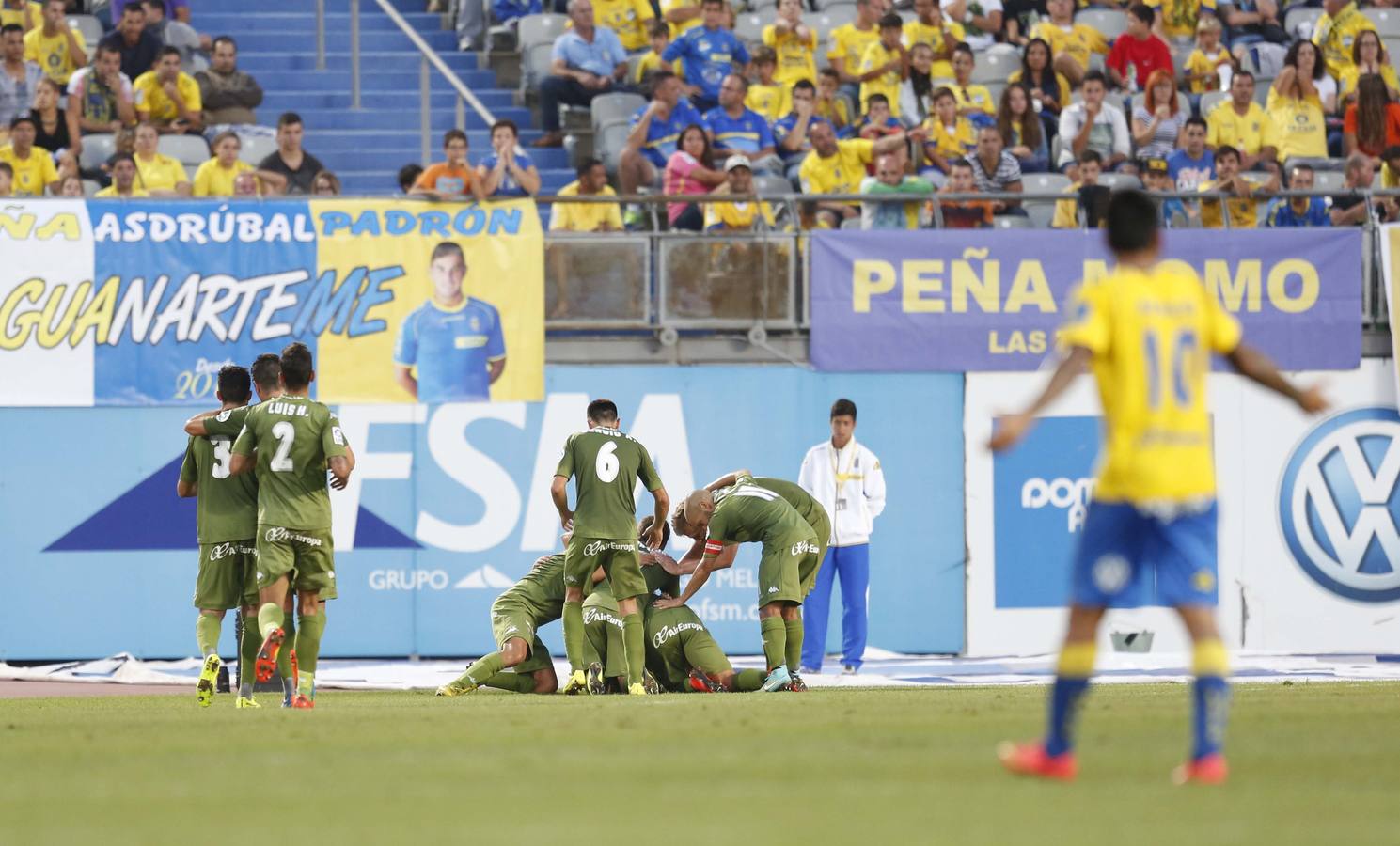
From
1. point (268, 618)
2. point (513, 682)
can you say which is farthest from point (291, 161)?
point (268, 618)

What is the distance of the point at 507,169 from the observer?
1953 centimetres

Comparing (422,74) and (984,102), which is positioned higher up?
(422,74)

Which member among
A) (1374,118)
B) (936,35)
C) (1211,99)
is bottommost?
(1374,118)

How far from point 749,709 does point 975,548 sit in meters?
8.52

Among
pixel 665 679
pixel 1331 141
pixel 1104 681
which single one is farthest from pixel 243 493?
pixel 1331 141

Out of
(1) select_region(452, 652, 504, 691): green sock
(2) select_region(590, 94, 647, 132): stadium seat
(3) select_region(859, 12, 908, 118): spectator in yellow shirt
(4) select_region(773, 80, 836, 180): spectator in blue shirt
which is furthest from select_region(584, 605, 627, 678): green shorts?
(3) select_region(859, 12, 908, 118): spectator in yellow shirt

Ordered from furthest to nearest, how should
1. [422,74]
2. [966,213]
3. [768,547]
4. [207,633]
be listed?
[422,74] < [966,213] < [768,547] < [207,633]

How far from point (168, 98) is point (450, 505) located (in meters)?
5.56

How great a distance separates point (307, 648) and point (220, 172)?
7.68 meters

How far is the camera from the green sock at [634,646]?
46.7 ft

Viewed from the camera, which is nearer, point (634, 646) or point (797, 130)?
point (634, 646)

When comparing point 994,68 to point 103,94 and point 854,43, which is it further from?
point 103,94

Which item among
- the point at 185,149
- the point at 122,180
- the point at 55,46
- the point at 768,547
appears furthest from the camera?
the point at 55,46

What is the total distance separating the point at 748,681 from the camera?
14.6 meters
